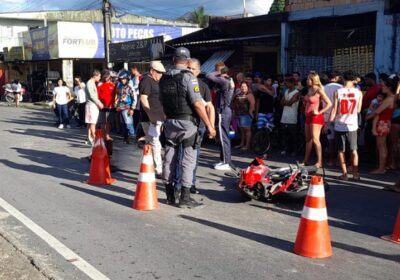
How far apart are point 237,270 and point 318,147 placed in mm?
5220

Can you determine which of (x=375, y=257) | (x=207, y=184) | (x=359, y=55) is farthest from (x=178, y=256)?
(x=359, y=55)

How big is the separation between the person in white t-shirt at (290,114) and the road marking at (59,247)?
648 centimetres

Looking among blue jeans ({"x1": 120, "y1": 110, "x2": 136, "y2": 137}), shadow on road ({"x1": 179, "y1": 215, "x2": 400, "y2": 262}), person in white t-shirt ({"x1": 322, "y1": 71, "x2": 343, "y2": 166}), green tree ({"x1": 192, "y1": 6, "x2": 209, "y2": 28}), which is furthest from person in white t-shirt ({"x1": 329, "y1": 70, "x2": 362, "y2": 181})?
green tree ({"x1": 192, "y1": 6, "x2": 209, "y2": 28})

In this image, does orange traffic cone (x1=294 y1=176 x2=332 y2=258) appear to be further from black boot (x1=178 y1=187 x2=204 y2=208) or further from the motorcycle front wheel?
the motorcycle front wheel

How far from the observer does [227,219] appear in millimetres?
6371

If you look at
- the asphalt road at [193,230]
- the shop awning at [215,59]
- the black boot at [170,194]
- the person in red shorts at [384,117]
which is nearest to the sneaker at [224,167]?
the asphalt road at [193,230]

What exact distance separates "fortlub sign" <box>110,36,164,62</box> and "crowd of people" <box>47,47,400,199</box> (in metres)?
4.86

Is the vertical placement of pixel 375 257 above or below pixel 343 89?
below

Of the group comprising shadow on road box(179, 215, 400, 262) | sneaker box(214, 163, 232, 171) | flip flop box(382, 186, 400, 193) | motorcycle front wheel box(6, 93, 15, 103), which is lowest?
shadow on road box(179, 215, 400, 262)

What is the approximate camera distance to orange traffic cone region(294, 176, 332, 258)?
4941 millimetres

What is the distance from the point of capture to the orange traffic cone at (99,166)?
8367 mm

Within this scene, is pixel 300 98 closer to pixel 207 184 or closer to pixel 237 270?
pixel 207 184

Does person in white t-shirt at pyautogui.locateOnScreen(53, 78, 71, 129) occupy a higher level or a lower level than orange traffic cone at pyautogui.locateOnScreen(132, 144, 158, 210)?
higher

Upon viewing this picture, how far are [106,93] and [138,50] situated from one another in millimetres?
9428
